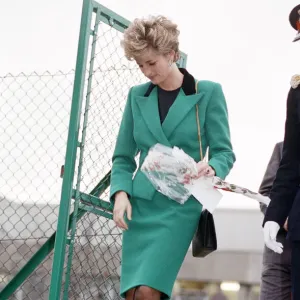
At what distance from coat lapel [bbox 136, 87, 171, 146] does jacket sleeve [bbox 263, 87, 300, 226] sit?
74 centimetres

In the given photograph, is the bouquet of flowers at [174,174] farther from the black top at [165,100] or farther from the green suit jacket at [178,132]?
the black top at [165,100]

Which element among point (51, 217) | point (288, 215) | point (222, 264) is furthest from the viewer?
point (222, 264)

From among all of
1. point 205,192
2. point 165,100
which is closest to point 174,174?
point 205,192

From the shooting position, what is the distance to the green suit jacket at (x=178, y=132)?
311 centimetres

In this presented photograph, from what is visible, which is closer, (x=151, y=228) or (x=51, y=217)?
(x=151, y=228)

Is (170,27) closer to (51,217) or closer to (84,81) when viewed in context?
(84,81)

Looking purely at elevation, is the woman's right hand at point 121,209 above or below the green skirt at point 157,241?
above

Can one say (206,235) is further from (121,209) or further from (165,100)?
(165,100)

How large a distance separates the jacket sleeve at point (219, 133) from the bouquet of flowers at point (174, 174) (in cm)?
15

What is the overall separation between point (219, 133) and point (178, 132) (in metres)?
0.17

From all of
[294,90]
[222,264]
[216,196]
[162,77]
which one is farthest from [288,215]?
[222,264]

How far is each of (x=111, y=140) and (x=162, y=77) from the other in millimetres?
1189

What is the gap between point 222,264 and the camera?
1266 cm

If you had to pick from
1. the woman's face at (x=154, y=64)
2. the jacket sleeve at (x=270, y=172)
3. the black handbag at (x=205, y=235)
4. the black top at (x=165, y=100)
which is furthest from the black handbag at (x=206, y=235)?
the jacket sleeve at (x=270, y=172)
